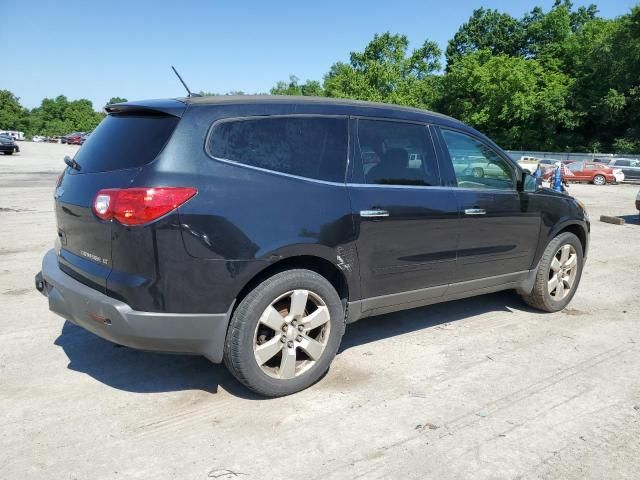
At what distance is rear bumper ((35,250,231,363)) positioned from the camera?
299 centimetres

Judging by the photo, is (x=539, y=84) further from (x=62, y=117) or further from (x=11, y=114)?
(x=62, y=117)

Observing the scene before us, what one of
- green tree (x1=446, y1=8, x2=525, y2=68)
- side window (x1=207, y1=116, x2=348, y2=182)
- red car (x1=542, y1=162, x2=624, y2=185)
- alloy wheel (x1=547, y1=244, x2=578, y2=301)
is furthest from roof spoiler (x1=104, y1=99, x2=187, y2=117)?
green tree (x1=446, y1=8, x2=525, y2=68)

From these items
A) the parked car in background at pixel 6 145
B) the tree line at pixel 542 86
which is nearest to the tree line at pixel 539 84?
the tree line at pixel 542 86

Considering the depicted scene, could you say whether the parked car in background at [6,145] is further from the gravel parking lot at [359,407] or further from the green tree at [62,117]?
the green tree at [62,117]

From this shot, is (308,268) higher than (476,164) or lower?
lower

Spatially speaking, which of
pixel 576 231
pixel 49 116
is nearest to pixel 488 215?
pixel 576 231

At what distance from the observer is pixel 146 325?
2.99 metres

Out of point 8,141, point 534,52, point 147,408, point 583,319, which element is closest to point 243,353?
point 147,408

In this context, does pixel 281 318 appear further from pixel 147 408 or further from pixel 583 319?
pixel 583 319

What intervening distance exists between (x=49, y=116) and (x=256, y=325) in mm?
122049

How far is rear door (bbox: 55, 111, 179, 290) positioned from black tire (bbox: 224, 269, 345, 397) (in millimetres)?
795

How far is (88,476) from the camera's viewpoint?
Answer: 8.55 feet

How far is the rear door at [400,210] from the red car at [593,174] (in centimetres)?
3134

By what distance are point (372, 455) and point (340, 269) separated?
3.87 ft
